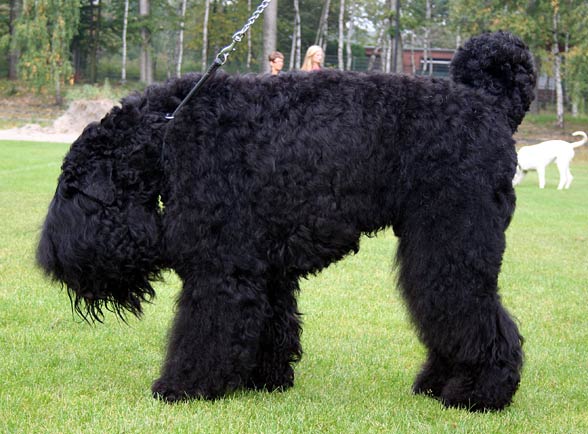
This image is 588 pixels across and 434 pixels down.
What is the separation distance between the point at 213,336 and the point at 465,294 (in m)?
1.27

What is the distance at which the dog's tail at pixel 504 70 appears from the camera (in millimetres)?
4145

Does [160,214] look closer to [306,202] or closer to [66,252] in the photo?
[66,252]

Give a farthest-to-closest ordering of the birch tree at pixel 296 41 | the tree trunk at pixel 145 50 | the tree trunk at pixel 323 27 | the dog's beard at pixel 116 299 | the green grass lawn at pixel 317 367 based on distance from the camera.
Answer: the tree trunk at pixel 323 27
the tree trunk at pixel 145 50
the birch tree at pixel 296 41
the dog's beard at pixel 116 299
the green grass lawn at pixel 317 367

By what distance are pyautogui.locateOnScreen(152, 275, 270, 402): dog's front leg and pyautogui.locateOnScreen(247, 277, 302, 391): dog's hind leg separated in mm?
307

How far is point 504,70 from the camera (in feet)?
13.7

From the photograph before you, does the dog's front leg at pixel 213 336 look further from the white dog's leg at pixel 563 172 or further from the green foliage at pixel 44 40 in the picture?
the green foliage at pixel 44 40

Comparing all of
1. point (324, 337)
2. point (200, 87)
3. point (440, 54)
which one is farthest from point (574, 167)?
point (440, 54)

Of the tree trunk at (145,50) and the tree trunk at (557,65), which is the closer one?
the tree trunk at (557,65)

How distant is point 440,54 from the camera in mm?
68188

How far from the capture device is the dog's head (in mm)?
4039

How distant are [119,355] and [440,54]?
6617cm

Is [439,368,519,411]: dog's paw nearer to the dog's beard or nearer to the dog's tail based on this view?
the dog's tail

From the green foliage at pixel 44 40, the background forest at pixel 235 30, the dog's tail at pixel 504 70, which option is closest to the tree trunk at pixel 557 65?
the background forest at pixel 235 30

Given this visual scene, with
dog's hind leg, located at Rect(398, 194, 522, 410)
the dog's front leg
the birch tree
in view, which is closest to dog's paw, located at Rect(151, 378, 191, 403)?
the dog's front leg
